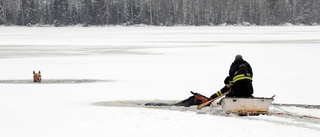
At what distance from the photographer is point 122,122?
11.7 m

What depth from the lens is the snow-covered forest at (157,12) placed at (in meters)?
123

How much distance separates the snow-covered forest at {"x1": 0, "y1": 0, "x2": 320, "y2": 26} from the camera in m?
123

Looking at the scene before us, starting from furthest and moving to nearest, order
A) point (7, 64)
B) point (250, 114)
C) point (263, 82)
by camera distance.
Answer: point (7, 64)
point (263, 82)
point (250, 114)

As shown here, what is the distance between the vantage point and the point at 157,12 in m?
126

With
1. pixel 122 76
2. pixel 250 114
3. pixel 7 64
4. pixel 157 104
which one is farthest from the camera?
pixel 7 64

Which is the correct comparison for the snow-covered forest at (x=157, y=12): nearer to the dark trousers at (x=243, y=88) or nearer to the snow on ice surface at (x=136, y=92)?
the snow on ice surface at (x=136, y=92)

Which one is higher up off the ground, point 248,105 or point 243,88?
point 243,88

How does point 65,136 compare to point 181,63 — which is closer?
point 65,136

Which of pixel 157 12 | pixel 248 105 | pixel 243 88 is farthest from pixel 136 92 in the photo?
pixel 157 12

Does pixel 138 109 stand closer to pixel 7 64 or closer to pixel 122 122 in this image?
pixel 122 122

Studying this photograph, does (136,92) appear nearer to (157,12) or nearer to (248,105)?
(248,105)

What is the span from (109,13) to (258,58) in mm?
95798

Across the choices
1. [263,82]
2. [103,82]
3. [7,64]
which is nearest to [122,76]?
[103,82]

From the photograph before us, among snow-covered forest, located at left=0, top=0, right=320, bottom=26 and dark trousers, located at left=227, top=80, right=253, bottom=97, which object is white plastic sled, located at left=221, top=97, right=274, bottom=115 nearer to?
dark trousers, located at left=227, top=80, right=253, bottom=97
